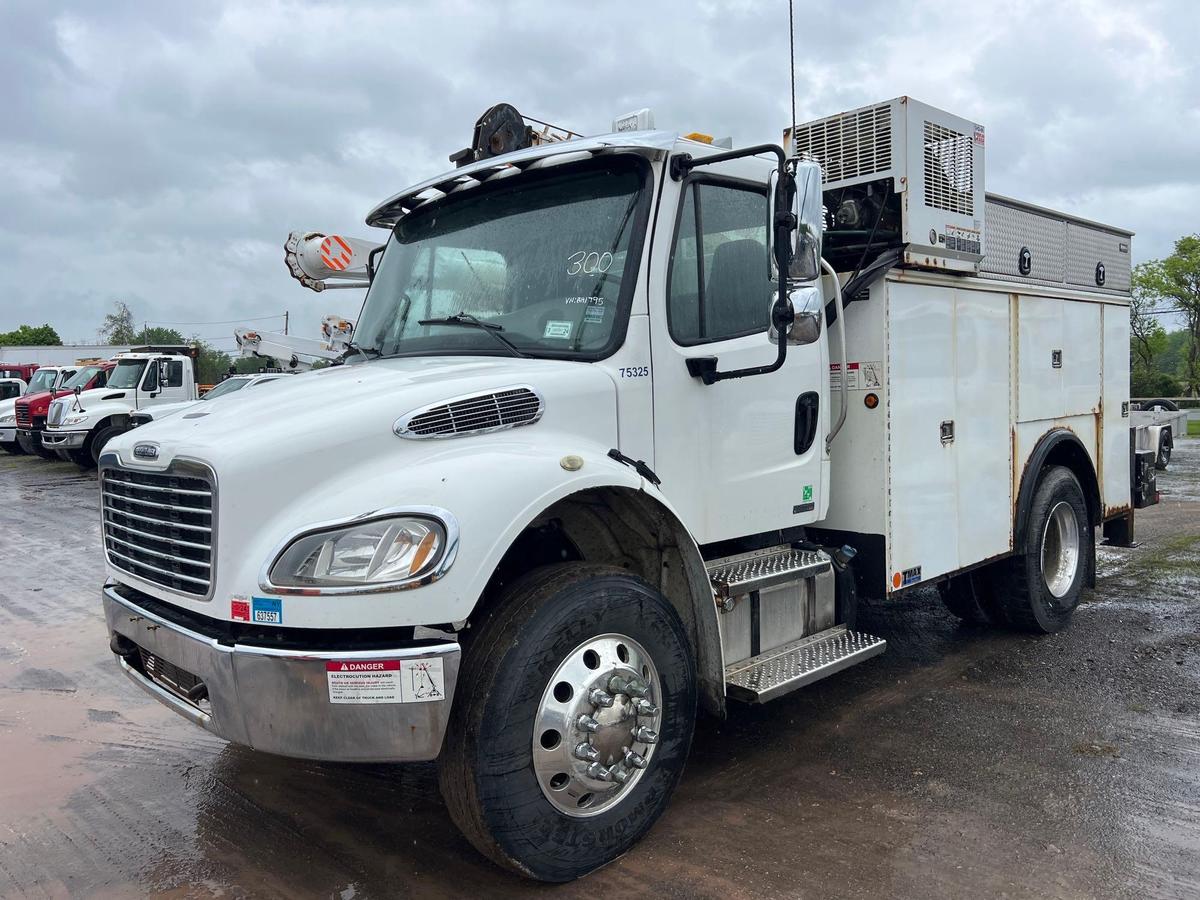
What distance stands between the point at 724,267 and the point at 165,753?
3.57 meters

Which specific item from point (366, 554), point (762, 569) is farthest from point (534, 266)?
point (762, 569)

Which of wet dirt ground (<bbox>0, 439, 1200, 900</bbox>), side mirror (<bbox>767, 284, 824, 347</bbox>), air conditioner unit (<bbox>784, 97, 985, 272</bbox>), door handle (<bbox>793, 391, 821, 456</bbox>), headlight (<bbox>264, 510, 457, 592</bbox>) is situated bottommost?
wet dirt ground (<bbox>0, 439, 1200, 900</bbox>)

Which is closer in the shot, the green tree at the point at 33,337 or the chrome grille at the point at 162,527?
the chrome grille at the point at 162,527

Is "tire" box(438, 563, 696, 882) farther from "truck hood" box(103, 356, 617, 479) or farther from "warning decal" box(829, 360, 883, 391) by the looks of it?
"warning decal" box(829, 360, 883, 391)

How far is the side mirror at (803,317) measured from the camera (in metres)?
3.73

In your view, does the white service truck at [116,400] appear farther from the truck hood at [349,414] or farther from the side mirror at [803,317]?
the side mirror at [803,317]

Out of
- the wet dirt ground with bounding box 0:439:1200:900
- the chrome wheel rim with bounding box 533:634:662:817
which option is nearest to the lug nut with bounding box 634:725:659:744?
the chrome wheel rim with bounding box 533:634:662:817

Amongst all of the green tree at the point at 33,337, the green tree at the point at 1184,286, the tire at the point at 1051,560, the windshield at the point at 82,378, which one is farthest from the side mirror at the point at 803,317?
the green tree at the point at 33,337

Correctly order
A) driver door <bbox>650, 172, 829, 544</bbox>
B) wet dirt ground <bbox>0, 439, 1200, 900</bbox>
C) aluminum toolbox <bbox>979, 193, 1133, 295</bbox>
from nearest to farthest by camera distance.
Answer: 1. wet dirt ground <bbox>0, 439, 1200, 900</bbox>
2. driver door <bbox>650, 172, 829, 544</bbox>
3. aluminum toolbox <bbox>979, 193, 1133, 295</bbox>

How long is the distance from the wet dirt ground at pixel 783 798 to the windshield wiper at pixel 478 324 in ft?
6.35

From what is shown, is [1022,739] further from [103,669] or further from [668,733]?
[103,669]

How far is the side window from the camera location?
12.9 ft

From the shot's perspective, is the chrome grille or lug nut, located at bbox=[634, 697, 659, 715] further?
lug nut, located at bbox=[634, 697, 659, 715]

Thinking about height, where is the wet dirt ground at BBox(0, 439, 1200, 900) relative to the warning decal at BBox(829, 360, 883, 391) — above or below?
below
